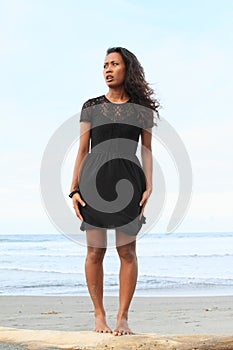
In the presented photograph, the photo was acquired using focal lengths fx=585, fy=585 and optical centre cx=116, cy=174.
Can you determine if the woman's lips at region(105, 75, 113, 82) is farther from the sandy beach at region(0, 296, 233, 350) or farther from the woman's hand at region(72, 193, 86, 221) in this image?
the sandy beach at region(0, 296, 233, 350)

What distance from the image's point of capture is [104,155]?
12.4 feet

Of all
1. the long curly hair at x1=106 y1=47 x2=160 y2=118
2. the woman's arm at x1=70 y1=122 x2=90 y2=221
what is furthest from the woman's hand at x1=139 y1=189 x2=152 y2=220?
the long curly hair at x1=106 y1=47 x2=160 y2=118

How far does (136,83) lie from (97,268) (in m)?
1.24

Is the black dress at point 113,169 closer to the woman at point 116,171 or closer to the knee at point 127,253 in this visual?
the woman at point 116,171

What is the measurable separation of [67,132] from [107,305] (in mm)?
3744

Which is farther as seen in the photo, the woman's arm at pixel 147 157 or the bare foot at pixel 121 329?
the woman's arm at pixel 147 157

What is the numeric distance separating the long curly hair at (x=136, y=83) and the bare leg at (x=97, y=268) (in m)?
0.91

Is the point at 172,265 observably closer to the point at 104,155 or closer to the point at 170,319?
the point at 170,319

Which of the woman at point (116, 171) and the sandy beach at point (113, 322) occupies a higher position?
the woman at point (116, 171)

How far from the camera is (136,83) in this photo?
388 cm

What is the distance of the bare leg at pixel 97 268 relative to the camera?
12.4 ft

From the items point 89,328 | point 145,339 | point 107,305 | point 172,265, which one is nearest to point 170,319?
point 89,328

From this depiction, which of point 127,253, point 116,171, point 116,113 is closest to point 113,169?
point 116,171

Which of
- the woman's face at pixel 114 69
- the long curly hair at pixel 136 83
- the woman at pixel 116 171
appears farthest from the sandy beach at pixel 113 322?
the woman's face at pixel 114 69
